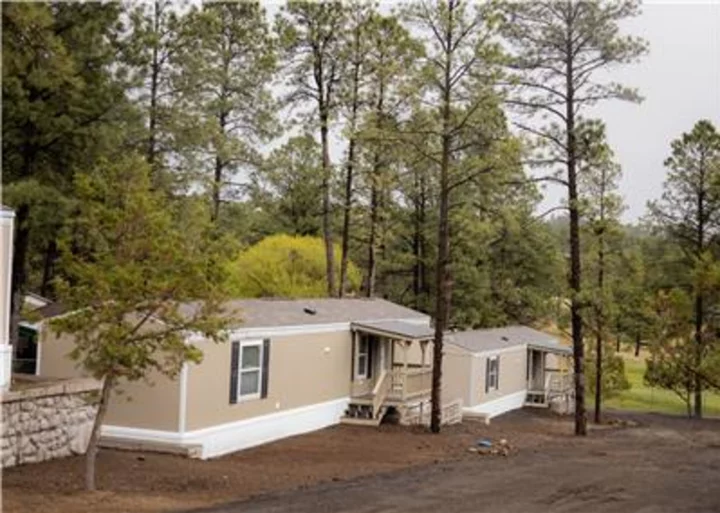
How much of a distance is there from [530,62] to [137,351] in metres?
15.3

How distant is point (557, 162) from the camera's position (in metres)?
24.7

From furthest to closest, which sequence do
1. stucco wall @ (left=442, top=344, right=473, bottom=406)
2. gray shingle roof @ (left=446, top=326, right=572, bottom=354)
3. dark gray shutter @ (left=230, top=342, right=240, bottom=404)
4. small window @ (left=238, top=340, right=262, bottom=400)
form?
gray shingle roof @ (left=446, top=326, right=572, bottom=354), stucco wall @ (left=442, top=344, right=473, bottom=406), small window @ (left=238, top=340, right=262, bottom=400), dark gray shutter @ (left=230, top=342, right=240, bottom=404)

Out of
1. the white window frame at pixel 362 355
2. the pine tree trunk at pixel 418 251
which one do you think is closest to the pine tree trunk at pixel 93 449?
the white window frame at pixel 362 355

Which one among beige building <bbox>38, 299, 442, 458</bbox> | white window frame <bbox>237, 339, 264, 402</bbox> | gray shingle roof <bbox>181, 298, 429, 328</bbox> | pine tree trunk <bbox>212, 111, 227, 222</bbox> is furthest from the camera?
pine tree trunk <bbox>212, 111, 227, 222</bbox>

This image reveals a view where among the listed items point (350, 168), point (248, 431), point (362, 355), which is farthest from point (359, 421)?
point (350, 168)

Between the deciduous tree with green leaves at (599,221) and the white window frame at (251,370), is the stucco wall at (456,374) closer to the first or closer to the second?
the deciduous tree with green leaves at (599,221)

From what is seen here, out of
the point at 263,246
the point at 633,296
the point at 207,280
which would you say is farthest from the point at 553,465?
the point at 263,246

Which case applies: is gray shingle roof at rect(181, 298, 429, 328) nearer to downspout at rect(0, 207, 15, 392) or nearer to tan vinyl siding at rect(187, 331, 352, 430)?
tan vinyl siding at rect(187, 331, 352, 430)

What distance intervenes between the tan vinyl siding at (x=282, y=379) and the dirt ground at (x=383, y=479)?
980 mm

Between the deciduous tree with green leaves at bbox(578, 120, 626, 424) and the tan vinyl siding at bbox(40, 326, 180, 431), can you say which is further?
the deciduous tree with green leaves at bbox(578, 120, 626, 424)

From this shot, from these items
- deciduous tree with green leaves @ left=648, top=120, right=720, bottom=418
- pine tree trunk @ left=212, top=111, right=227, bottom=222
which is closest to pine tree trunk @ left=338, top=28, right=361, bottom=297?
pine tree trunk @ left=212, top=111, right=227, bottom=222

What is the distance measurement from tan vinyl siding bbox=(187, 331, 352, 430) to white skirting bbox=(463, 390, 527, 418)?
6362 millimetres

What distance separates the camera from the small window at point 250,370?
63.7 ft

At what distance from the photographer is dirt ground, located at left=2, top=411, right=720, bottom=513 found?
41.9 feet
